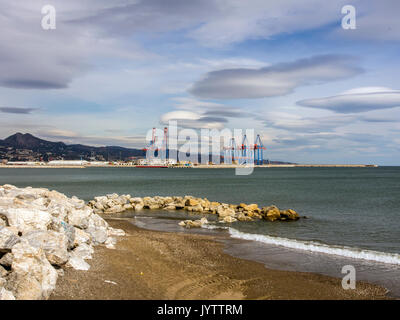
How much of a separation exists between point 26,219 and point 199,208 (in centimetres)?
1980

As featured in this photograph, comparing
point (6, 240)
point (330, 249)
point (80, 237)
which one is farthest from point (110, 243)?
point (330, 249)

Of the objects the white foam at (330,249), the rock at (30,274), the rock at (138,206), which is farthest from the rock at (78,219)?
the rock at (138,206)

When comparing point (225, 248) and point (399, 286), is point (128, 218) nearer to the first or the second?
point (225, 248)

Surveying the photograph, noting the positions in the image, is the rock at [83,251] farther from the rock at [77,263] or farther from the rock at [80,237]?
the rock at [77,263]

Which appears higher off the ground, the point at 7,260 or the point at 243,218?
the point at 7,260

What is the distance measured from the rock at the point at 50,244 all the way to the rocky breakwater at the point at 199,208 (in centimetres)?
1321

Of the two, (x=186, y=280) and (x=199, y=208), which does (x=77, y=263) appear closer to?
(x=186, y=280)

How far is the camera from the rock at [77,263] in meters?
9.80

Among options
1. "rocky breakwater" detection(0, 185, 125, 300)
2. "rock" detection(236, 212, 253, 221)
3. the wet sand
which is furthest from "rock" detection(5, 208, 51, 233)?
"rock" detection(236, 212, 253, 221)

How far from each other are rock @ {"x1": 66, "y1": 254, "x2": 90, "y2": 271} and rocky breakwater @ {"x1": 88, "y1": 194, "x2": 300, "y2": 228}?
39.7 feet

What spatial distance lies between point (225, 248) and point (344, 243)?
6488 millimetres

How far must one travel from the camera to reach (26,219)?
33.6 feet

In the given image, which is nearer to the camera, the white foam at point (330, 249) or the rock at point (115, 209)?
the white foam at point (330, 249)

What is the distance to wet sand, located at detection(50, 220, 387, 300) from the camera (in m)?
9.00
